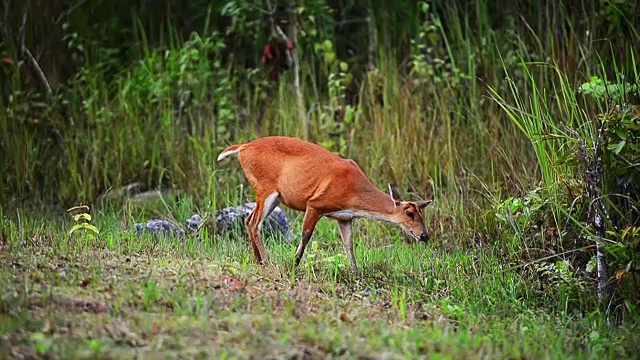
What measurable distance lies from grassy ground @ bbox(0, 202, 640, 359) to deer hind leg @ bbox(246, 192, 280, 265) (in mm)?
134

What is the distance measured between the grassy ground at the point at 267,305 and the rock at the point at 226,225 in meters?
0.49

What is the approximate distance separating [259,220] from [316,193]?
1.74 ft

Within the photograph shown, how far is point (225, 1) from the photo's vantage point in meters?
13.0

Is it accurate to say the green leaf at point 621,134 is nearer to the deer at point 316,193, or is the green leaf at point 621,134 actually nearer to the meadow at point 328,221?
the meadow at point 328,221

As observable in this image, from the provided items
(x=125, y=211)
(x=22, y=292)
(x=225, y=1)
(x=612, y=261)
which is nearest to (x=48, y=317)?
(x=22, y=292)

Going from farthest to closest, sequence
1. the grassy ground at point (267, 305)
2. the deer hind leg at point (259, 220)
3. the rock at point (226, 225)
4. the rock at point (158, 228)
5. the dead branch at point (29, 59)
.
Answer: the dead branch at point (29, 59)
the rock at point (226, 225)
the rock at point (158, 228)
the deer hind leg at point (259, 220)
the grassy ground at point (267, 305)

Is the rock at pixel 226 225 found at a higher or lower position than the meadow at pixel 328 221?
lower

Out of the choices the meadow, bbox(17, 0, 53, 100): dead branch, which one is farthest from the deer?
bbox(17, 0, 53, 100): dead branch

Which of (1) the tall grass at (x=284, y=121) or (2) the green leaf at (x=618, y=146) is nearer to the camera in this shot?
(2) the green leaf at (x=618, y=146)

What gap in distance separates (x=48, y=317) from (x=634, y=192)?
4236 millimetres

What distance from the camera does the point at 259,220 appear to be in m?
7.69

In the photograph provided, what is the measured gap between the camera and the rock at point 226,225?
28.7 feet

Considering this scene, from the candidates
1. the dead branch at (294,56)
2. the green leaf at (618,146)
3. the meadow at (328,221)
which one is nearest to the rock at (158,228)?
the meadow at (328,221)

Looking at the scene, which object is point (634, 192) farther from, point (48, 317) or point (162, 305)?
point (48, 317)
